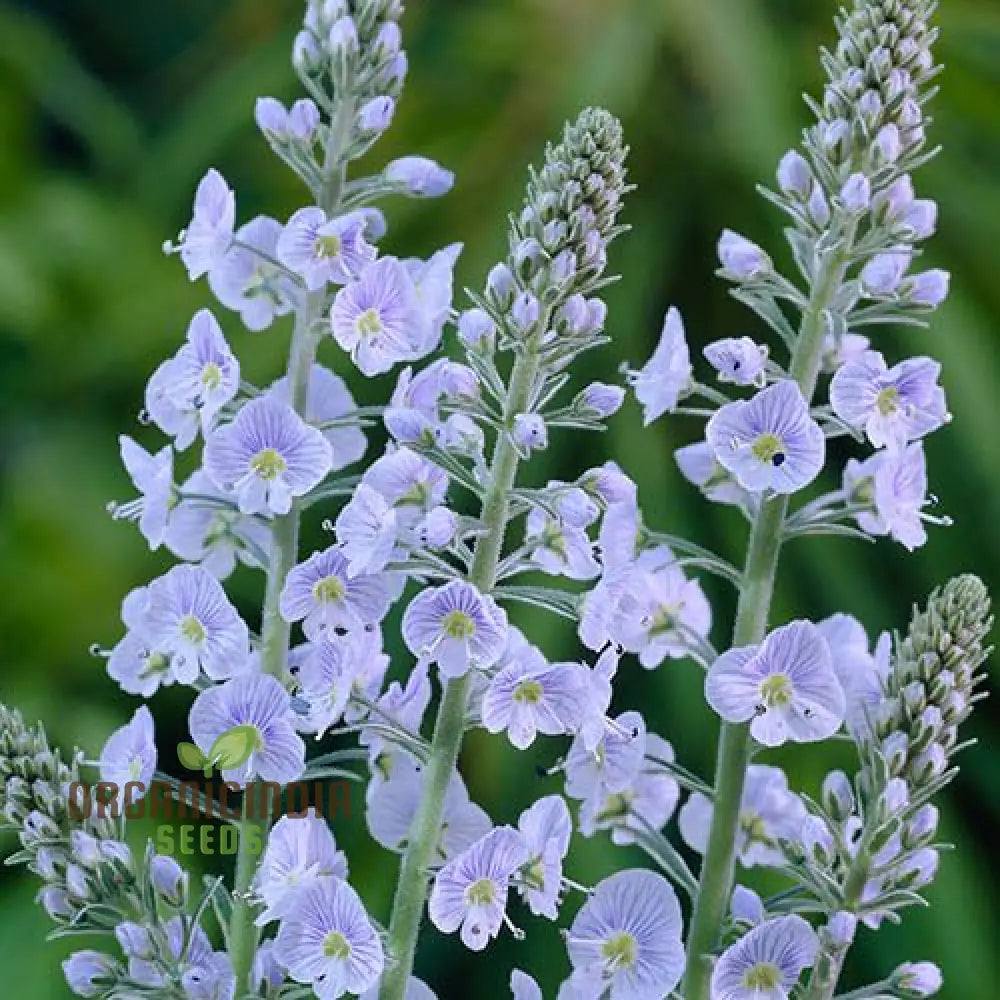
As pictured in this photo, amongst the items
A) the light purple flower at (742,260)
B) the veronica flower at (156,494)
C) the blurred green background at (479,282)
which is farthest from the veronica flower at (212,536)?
the blurred green background at (479,282)

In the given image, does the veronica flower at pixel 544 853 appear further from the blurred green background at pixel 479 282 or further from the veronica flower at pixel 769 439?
the blurred green background at pixel 479 282

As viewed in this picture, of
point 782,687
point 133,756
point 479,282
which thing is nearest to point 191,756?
point 133,756

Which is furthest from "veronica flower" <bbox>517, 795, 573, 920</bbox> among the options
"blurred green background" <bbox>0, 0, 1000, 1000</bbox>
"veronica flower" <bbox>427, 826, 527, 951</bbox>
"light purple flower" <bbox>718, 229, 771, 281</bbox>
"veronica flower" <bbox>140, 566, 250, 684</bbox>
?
"blurred green background" <bbox>0, 0, 1000, 1000</bbox>

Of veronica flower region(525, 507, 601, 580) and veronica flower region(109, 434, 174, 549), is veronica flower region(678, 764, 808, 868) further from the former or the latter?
veronica flower region(109, 434, 174, 549)

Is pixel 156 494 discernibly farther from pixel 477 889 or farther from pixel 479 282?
pixel 479 282

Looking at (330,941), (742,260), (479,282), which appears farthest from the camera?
(479,282)

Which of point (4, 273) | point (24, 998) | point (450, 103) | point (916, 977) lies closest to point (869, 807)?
point (916, 977)
